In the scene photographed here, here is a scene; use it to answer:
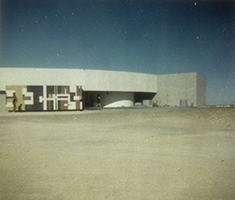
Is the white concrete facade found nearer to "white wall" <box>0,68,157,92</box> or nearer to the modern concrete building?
the modern concrete building

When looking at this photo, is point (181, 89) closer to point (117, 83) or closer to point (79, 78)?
point (117, 83)

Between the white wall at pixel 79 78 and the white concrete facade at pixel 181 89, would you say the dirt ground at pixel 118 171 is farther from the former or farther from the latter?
the white concrete facade at pixel 181 89

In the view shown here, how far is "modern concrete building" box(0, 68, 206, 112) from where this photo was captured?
2906cm

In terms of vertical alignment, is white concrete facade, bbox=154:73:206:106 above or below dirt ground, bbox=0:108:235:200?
above

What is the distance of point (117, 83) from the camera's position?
34.1 meters

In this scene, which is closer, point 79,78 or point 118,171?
point 118,171

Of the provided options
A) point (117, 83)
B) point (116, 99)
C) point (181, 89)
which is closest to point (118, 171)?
point (117, 83)

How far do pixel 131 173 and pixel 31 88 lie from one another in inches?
859

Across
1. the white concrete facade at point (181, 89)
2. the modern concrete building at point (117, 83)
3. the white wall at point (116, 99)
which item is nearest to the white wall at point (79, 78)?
the modern concrete building at point (117, 83)

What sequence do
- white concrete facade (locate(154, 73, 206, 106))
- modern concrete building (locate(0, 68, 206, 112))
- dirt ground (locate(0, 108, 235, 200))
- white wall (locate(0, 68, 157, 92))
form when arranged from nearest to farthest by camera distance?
dirt ground (locate(0, 108, 235, 200)) → white wall (locate(0, 68, 157, 92)) → modern concrete building (locate(0, 68, 206, 112)) → white concrete facade (locate(154, 73, 206, 106))

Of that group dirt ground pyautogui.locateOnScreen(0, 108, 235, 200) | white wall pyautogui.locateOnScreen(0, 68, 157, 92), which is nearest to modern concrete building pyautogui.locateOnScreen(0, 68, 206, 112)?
white wall pyautogui.locateOnScreen(0, 68, 157, 92)

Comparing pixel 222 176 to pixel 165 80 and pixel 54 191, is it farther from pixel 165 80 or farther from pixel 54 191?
pixel 165 80

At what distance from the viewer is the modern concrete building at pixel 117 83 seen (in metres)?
29.1

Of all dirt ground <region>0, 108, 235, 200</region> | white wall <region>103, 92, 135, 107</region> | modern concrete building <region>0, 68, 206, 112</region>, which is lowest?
dirt ground <region>0, 108, 235, 200</region>
